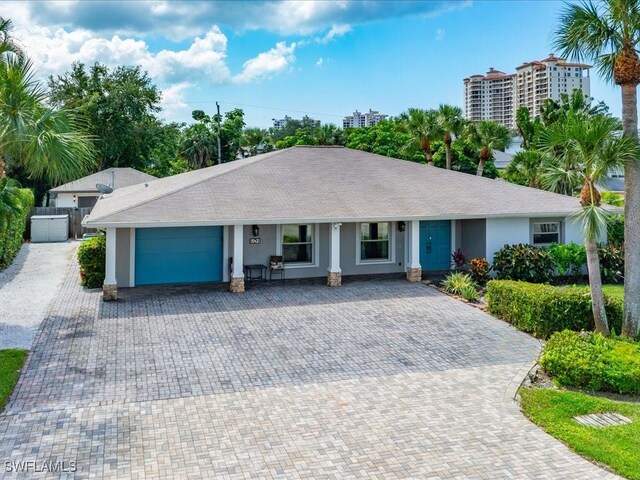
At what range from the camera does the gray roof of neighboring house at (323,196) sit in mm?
16344

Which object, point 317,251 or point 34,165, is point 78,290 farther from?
point 317,251

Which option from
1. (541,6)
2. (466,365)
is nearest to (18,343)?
(466,365)

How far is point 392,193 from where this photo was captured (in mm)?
19578

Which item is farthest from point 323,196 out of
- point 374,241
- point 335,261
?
point 374,241

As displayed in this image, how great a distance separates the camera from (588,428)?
7.98 m

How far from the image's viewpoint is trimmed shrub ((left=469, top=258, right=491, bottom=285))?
17.9 m

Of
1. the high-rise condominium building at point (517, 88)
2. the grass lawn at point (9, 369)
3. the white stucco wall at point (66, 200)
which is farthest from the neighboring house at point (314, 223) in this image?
the high-rise condominium building at point (517, 88)

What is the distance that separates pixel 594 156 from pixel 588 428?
616 cm

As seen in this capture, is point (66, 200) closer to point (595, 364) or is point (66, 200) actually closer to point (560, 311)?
point (560, 311)

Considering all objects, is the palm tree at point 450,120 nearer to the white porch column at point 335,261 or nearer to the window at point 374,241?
the window at point 374,241

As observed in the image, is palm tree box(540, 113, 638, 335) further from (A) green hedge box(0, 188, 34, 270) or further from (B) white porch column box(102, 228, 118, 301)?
(A) green hedge box(0, 188, 34, 270)

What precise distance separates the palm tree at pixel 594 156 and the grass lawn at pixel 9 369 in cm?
1160

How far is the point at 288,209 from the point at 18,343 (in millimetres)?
8425

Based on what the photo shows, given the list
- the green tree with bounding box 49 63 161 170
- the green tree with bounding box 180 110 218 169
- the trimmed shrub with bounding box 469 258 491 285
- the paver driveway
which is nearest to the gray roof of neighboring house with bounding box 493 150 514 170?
the green tree with bounding box 180 110 218 169
